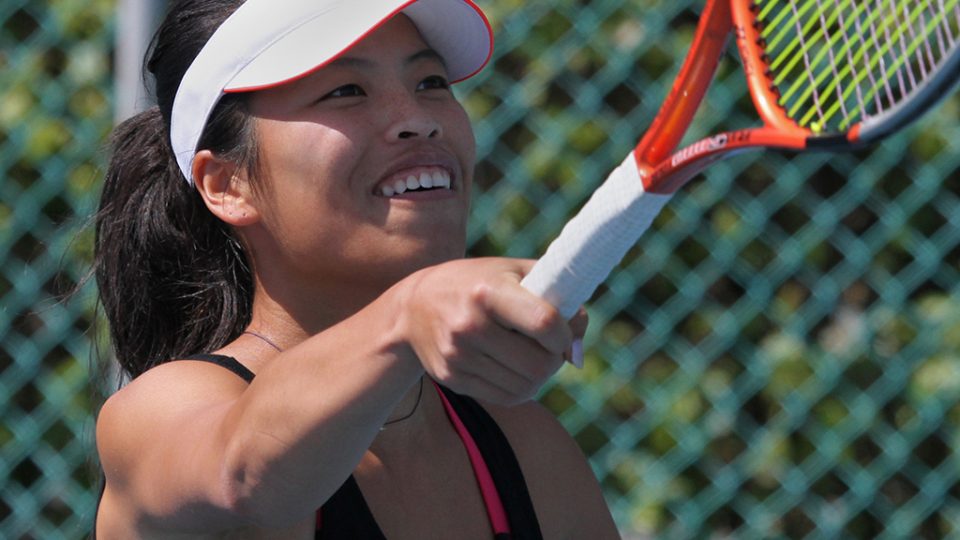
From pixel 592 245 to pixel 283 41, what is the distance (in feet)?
2.39

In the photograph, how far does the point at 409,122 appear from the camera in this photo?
195 centimetres

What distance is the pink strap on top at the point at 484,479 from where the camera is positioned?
211cm

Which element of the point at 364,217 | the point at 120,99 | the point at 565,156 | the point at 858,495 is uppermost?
the point at 364,217

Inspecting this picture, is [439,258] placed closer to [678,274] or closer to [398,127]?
[398,127]

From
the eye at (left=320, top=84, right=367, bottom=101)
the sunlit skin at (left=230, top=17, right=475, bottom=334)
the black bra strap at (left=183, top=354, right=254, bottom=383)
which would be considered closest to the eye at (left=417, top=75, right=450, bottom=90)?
the sunlit skin at (left=230, top=17, right=475, bottom=334)

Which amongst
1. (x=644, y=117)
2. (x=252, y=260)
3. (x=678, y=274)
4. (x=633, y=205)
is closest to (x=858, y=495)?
(x=678, y=274)

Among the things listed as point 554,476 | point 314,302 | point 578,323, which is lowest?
point 554,476

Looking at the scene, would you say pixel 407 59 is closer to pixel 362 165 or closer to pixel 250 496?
pixel 362 165

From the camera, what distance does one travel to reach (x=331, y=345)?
1542mm

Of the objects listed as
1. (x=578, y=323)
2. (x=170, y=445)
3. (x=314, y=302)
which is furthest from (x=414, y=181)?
(x=578, y=323)

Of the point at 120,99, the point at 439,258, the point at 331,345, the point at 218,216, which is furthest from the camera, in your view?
the point at 120,99

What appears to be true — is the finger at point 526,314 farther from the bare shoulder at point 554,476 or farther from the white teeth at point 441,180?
the bare shoulder at point 554,476

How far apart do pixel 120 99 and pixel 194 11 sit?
3.11 feet

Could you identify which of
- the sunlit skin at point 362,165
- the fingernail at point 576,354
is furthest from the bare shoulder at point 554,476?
the fingernail at point 576,354
